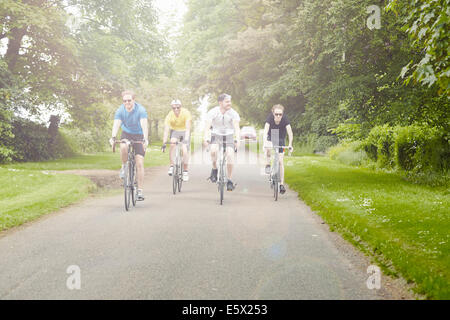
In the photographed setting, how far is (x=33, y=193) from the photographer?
1106cm

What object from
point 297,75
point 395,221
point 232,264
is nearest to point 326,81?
point 297,75

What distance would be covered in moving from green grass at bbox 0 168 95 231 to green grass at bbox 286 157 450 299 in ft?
17.5

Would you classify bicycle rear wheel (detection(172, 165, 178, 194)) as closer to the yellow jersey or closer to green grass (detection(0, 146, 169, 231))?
the yellow jersey

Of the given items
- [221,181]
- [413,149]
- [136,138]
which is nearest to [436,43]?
[221,181]

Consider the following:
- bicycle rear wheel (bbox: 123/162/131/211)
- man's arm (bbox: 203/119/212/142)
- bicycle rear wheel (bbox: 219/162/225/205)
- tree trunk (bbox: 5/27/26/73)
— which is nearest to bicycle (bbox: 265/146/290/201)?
bicycle rear wheel (bbox: 219/162/225/205)

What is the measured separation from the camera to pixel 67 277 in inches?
188

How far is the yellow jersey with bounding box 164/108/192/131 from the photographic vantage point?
1160 centimetres

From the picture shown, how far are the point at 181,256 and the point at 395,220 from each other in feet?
12.6

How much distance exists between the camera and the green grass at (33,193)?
828 cm

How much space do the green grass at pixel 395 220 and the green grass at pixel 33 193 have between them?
5322 millimetres

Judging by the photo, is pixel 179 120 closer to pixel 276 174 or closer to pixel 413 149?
pixel 276 174

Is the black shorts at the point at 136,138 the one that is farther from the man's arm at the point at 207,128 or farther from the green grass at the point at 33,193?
the green grass at the point at 33,193

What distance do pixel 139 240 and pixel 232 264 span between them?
176cm
